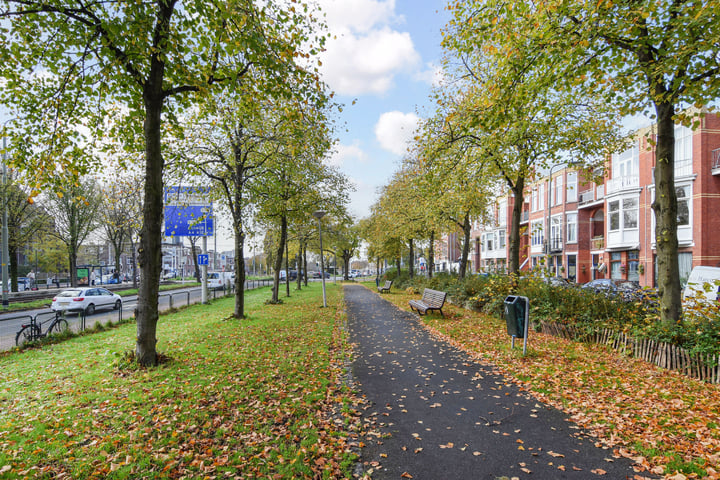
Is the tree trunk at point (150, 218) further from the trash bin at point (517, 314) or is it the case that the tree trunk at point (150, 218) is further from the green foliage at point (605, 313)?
the green foliage at point (605, 313)

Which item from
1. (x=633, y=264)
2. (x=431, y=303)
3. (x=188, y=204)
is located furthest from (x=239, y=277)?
(x=633, y=264)

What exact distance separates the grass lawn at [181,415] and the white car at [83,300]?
11.2 m

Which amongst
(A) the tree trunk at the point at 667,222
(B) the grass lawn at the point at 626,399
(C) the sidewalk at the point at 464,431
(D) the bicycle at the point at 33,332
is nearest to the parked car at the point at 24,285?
(D) the bicycle at the point at 33,332

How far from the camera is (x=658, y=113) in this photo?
7078 millimetres

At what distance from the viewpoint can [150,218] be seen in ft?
22.3

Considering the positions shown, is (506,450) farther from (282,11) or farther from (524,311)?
(282,11)

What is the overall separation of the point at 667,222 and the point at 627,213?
A: 83.1 ft

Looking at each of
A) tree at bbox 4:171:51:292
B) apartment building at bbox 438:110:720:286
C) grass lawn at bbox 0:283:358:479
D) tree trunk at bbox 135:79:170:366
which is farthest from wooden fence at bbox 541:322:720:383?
tree at bbox 4:171:51:292

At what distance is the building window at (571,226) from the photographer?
35594 mm

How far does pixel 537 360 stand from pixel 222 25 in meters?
8.62

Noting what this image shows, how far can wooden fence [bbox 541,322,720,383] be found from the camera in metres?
5.77

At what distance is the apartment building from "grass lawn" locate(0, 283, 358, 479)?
903 centimetres

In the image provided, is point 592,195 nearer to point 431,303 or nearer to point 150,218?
point 431,303

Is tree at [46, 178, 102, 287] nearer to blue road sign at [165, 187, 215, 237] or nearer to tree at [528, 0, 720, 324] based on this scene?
blue road sign at [165, 187, 215, 237]
